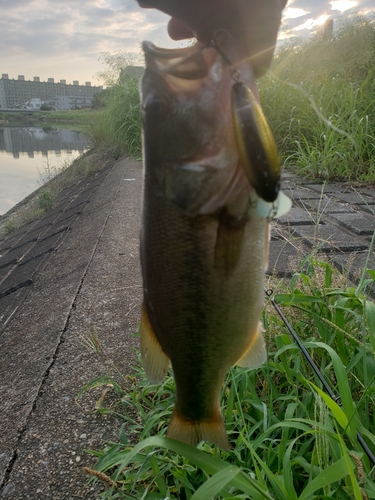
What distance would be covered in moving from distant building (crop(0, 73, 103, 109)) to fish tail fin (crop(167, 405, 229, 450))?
92637mm

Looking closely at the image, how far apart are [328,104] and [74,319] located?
17.5 ft

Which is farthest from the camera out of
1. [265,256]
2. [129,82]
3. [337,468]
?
[129,82]

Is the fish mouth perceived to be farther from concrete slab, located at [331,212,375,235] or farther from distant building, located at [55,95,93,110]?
distant building, located at [55,95,93,110]

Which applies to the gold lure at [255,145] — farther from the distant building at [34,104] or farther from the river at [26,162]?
the distant building at [34,104]

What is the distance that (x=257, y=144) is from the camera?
2.83 feet

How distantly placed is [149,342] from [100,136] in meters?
15.7

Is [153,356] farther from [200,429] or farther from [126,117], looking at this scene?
[126,117]

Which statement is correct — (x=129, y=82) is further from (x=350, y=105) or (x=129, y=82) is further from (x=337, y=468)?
(x=337, y=468)

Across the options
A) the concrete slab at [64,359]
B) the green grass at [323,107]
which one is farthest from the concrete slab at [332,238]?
the concrete slab at [64,359]

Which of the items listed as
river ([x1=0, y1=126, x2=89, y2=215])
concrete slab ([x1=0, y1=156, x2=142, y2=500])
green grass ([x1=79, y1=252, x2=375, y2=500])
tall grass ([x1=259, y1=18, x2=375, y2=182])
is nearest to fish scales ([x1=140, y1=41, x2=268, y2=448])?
green grass ([x1=79, y1=252, x2=375, y2=500])

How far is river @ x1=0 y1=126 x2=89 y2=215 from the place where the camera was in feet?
58.0

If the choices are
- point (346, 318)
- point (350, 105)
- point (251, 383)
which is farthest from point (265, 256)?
point (350, 105)

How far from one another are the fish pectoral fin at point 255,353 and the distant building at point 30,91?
92.6m

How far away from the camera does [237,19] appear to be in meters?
0.89
